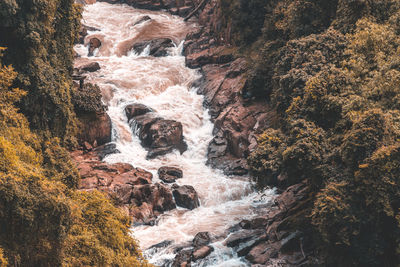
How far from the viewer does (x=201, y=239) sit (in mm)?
20156

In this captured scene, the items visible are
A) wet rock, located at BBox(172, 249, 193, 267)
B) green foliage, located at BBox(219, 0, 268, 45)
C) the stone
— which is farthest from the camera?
green foliage, located at BBox(219, 0, 268, 45)

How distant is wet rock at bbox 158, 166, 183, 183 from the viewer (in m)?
26.5

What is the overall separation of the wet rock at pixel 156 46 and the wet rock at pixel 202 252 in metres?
29.5

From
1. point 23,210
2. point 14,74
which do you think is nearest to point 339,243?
point 23,210

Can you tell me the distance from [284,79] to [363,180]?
8934 millimetres

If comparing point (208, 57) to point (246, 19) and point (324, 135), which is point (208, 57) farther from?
point (324, 135)

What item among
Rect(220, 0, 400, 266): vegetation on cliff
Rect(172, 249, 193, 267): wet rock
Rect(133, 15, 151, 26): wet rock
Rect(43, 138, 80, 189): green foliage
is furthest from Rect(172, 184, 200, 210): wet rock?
Rect(133, 15, 151, 26): wet rock

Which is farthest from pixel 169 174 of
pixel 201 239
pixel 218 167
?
pixel 201 239

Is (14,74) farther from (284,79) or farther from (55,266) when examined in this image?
(284,79)

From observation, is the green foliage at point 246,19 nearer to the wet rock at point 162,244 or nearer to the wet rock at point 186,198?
the wet rock at point 186,198

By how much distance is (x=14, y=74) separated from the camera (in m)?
17.6

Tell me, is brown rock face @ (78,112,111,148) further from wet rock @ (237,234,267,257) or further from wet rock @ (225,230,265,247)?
wet rock @ (237,234,267,257)

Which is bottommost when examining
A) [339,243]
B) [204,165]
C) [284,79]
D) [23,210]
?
[204,165]

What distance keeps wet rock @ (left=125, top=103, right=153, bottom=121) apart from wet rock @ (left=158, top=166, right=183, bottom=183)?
23.7 ft
